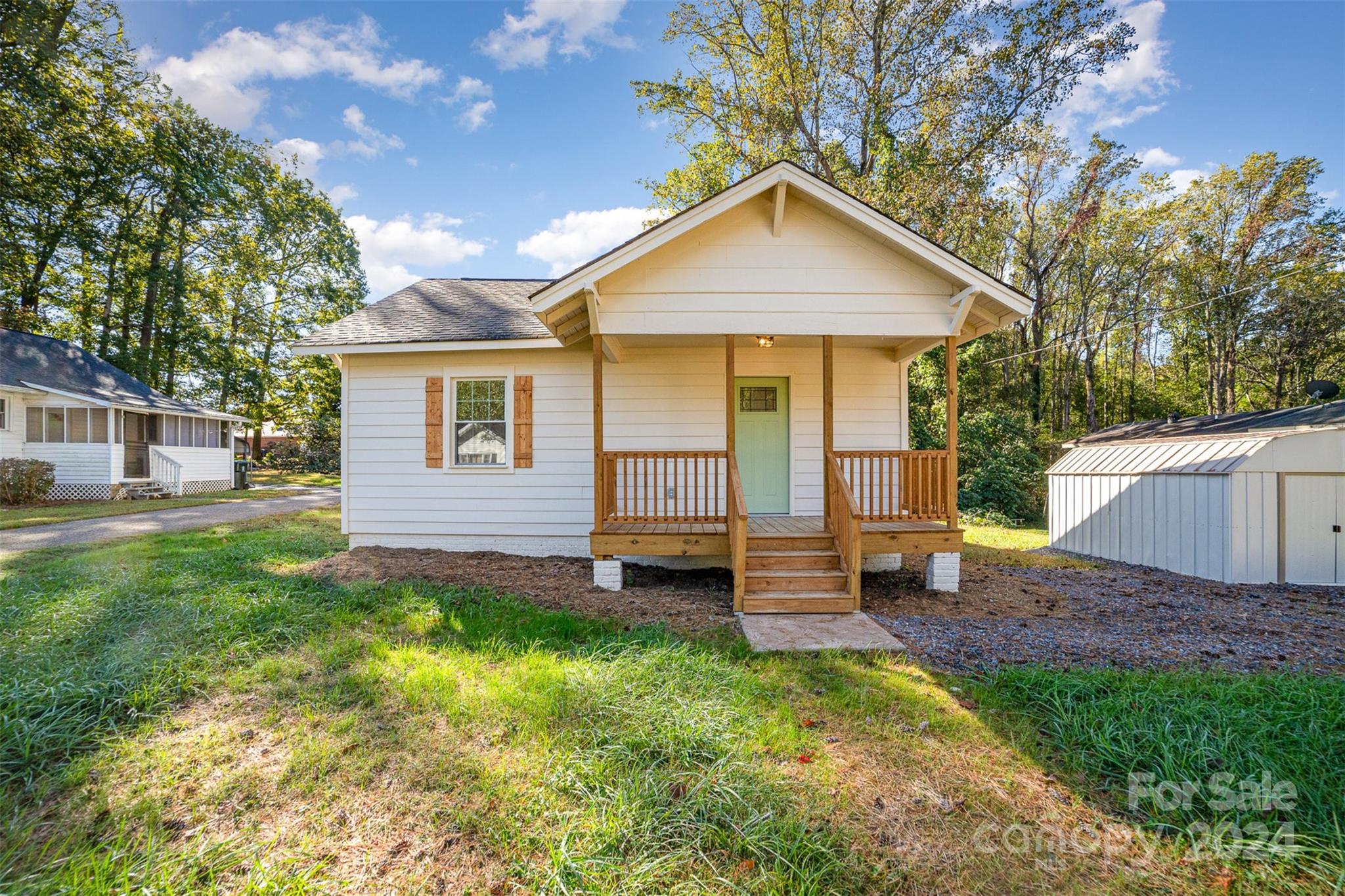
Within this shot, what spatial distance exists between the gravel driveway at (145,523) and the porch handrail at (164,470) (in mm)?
3449

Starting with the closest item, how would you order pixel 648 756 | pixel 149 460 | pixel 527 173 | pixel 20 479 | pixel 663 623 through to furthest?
pixel 648 756 < pixel 663 623 < pixel 527 173 < pixel 20 479 < pixel 149 460

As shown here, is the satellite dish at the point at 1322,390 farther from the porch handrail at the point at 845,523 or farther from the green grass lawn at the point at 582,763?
the porch handrail at the point at 845,523

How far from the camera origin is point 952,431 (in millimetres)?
6078

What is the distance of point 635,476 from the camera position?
5699 millimetres

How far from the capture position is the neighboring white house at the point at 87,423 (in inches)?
576

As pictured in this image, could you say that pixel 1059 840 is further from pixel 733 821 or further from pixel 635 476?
pixel 635 476

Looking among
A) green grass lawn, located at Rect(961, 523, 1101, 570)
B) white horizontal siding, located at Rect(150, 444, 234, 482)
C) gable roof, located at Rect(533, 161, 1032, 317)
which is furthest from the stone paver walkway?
white horizontal siding, located at Rect(150, 444, 234, 482)

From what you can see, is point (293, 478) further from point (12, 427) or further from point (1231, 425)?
point (1231, 425)

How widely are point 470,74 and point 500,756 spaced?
1338 centimetres

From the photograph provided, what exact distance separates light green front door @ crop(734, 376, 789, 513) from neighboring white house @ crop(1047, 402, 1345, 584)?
19.2 feet

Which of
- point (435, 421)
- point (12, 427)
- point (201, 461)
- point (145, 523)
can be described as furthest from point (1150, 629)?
point (201, 461)

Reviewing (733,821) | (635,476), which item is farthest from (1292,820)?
(635,476)

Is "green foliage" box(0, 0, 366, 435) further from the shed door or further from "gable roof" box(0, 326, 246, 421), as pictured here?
the shed door

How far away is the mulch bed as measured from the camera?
4.18 meters
